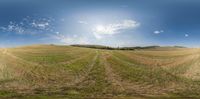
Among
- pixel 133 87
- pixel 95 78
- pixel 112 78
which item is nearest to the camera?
pixel 133 87

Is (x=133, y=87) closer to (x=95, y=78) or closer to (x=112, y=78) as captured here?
(x=112, y=78)

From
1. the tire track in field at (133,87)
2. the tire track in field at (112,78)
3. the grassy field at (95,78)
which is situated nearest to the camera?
the grassy field at (95,78)

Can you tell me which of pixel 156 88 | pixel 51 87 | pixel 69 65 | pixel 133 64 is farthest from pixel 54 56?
pixel 156 88

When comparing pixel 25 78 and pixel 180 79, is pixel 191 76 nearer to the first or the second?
pixel 180 79

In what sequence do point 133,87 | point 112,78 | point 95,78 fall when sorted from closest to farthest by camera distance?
point 133,87, point 95,78, point 112,78

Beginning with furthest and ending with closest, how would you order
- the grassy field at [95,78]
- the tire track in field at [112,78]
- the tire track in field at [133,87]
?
1. the tire track in field at [112,78]
2. the tire track in field at [133,87]
3. the grassy field at [95,78]

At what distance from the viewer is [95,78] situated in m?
96.7

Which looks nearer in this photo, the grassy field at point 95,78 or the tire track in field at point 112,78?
the grassy field at point 95,78

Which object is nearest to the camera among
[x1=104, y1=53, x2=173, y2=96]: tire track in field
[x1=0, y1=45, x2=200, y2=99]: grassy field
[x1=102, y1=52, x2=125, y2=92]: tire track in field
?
[x1=0, y1=45, x2=200, y2=99]: grassy field

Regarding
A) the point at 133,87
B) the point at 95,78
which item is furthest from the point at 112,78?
the point at 133,87

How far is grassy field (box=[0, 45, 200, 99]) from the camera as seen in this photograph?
79375 millimetres

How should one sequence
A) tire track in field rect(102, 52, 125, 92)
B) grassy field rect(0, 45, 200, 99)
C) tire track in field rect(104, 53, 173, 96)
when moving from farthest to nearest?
tire track in field rect(102, 52, 125, 92) < tire track in field rect(104, 53, 173, 96) < grassy field rect(0, 45, 200, 99)

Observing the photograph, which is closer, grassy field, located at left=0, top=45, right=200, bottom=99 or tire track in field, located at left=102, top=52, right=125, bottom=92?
grassy field, located at left=0, top=45, right=200, bottom=99

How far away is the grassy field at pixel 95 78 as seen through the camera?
79375 millimetres
